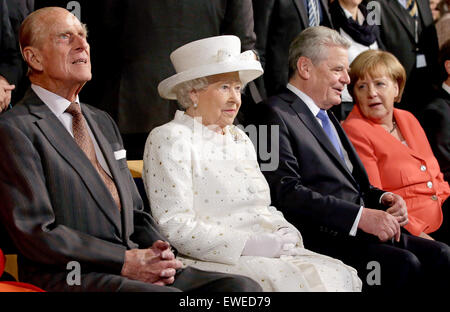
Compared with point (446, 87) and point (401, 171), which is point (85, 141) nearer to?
point (401, 171)

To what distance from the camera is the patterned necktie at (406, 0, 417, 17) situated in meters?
5.38

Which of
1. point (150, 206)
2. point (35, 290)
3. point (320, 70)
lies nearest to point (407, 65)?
point (320, 70)

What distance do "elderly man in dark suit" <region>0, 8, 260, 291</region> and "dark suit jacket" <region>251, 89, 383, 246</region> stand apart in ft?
2.69

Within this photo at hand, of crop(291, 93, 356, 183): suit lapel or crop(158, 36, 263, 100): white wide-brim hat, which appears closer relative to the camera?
crop(158, 36, 263, 100): white wide-brim hat

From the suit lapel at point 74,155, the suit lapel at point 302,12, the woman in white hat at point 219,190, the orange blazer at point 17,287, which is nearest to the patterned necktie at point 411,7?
the suit lapel at point 302,12

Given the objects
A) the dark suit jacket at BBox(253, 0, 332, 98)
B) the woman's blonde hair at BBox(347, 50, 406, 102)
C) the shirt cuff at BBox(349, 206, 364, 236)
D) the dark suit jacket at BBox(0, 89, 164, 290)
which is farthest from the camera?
the dark suit jacket at BBox(253, 0, 332, 98)

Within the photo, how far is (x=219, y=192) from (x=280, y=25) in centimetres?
170

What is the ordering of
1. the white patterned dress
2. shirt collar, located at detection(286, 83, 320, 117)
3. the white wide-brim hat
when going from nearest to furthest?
1. the white patterned dress
2. the white wide-brim hat
3. shirt collar, located at detection(286, 83, 320, 117)

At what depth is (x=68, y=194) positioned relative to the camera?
9.09ft

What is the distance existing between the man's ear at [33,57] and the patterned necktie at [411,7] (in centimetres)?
326

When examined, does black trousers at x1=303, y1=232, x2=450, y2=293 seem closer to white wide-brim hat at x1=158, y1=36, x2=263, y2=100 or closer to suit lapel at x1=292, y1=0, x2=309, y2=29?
white wide-brim hat at x1=158, y1=36, x2=263, y2=100

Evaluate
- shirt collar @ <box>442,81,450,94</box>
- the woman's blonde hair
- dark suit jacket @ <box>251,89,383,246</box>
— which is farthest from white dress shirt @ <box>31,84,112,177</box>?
shirt collar @ <box>442,81,450,94</box>

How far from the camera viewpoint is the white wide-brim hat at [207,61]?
3.29 m

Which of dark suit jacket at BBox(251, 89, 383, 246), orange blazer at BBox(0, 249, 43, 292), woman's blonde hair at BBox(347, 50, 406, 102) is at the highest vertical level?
woman's blonde hair at BBox(347, 50, 406, 102)
